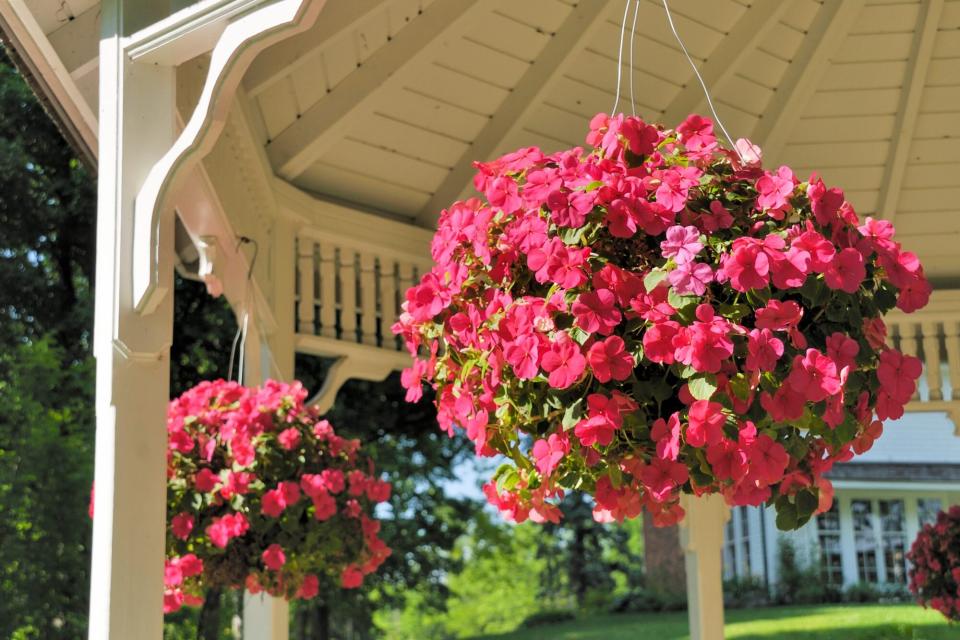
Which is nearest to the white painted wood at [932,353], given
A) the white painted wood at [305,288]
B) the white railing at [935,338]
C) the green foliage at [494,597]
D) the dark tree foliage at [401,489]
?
the white railing at [935,338]

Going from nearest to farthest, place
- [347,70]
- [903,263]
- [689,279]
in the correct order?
[689,279] → [903,263] → [347,70]

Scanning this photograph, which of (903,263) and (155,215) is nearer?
(903,263)

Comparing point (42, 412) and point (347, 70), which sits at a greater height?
point (347, 70)

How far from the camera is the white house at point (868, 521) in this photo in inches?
511

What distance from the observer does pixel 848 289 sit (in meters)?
1.78

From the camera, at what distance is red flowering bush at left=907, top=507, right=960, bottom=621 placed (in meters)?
5.18

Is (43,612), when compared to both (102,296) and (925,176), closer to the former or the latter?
(925,176)

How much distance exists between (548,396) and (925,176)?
4.14 metres

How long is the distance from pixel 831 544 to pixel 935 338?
794 cm

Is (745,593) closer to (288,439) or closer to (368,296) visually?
(368,296)

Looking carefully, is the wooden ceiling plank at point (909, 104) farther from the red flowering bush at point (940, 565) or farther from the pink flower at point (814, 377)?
the pink flower at point (814, 377)

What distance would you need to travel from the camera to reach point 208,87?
2.16 meters

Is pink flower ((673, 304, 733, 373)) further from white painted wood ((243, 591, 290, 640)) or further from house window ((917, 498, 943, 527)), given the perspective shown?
house window ((917, 498, 943, 527))

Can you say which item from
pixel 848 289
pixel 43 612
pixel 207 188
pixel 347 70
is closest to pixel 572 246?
pixel 848 289
